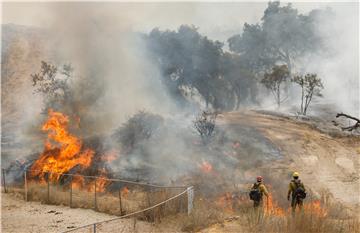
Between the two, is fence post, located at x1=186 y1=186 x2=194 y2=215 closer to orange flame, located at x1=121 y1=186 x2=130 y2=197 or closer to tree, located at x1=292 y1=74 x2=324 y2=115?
orange flame, located at x1=121 y1=186 x2=130 y2=197

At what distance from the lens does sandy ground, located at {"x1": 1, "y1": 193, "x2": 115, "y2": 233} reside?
587 inches

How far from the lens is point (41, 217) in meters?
16.2

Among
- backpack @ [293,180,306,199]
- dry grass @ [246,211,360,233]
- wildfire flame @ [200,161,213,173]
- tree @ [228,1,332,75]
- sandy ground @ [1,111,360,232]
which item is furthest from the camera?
tree @ [228,1,332,75]

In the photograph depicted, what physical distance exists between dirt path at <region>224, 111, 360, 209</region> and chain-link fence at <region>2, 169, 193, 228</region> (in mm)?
8309

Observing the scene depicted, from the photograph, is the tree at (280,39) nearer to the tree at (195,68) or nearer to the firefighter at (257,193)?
the tree at (195,68)

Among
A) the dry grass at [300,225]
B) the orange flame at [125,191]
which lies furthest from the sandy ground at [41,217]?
the dry grass at [300,225]

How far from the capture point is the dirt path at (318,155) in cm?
2305

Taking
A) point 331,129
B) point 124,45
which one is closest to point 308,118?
point 331,129

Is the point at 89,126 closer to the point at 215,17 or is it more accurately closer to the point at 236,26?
the point at 215,17

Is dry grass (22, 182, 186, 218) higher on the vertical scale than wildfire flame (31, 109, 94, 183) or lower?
lower

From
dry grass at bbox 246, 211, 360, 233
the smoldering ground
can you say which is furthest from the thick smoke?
dry grass at bbox 246, 211, 360, 233

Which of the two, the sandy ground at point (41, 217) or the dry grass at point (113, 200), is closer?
the dry grass at point (113, 200)

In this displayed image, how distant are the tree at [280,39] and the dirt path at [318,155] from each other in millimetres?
26040

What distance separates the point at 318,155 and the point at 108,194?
43.0 ft
